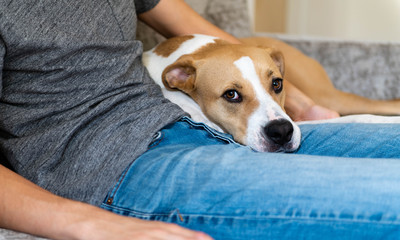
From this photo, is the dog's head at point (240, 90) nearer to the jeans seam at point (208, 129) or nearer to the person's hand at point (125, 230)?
the jeans seam at point (208, 129)

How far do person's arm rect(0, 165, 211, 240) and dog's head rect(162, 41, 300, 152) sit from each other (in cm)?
61

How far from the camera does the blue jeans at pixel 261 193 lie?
0.79m

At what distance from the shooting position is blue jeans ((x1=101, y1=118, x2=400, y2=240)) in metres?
0.79

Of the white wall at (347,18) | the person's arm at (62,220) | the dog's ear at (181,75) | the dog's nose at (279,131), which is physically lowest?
the white wall at (347,18)

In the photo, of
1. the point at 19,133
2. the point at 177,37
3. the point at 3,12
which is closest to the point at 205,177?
the point at 19,133

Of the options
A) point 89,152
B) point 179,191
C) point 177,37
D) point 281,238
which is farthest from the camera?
point 177,37

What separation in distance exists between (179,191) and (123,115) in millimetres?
289

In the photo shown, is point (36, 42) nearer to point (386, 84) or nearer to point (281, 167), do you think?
point (281, 167)

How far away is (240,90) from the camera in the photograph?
1.42 m

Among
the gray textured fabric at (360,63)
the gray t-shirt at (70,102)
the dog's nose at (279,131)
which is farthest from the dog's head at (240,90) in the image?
the gray textured fabric at (360,63)

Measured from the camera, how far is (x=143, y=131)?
106 centimetres

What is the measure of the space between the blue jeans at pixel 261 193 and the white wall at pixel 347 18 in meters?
2.90

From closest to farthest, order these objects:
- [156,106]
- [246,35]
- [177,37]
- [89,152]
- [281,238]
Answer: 1. [281,238]
2. [89,152]
3. [156,106]
4. [177,37]
5. [246,35]

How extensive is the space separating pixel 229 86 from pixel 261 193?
633mm
